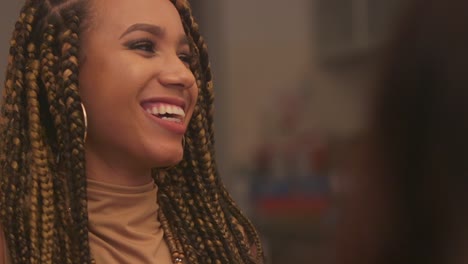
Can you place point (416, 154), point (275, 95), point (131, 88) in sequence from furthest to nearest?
point (275, 95)
point (131, 88)
point (416, 154)

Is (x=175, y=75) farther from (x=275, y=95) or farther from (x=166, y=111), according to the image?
(x=275, y=95)

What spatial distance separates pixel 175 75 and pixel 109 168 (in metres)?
0.23

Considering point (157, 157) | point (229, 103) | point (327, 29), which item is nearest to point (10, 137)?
point (157, 157)

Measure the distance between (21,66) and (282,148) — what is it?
0.95m

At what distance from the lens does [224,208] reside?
171cm

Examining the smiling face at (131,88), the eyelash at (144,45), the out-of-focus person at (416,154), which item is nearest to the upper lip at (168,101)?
the smiling face at (131,88)

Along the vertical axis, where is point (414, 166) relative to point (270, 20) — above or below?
above

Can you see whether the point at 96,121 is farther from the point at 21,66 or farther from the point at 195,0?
the point at 195,0

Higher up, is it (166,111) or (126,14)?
(126,14)

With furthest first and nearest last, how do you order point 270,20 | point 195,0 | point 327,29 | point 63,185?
point 270,20, point 195,0, point 327,29, point 63,185

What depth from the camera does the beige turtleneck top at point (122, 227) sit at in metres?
1.48

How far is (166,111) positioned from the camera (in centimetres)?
154

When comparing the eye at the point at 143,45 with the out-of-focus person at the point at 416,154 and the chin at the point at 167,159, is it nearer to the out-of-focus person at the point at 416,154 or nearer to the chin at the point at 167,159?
the chin at the point at 167,159

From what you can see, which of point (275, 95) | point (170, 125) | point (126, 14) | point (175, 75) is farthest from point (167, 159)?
point (275, 95)
